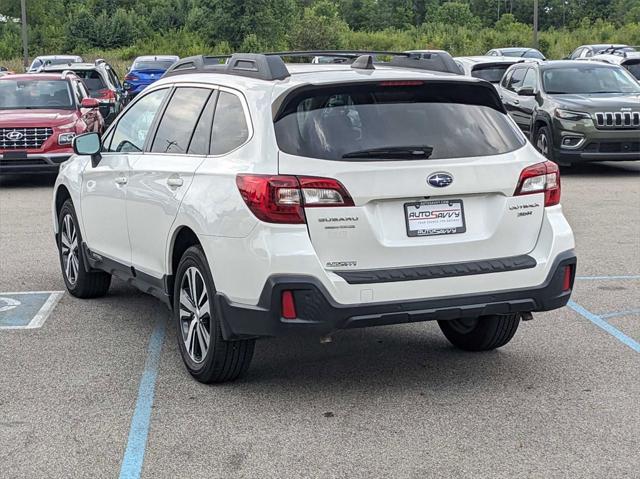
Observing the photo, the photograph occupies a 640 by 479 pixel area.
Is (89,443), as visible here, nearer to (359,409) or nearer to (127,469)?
(127,469)

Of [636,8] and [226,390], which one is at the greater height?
[226,390]

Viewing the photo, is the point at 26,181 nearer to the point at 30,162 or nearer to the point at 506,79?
the point at 30,162

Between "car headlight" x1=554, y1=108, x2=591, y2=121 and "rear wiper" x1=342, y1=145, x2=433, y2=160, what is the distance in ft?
36.7

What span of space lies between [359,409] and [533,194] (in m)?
1.46

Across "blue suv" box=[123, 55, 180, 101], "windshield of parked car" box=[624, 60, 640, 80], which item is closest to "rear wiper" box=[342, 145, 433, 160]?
"windshield of parked car" box=[624, 60, 640, 80]

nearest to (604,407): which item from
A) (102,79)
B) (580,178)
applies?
(580,178)

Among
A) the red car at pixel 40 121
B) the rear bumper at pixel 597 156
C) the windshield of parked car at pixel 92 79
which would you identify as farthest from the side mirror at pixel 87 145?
the windshield of parked car at pixel 92 79

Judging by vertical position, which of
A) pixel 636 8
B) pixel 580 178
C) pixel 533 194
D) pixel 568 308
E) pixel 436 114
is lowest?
pixel 636 8

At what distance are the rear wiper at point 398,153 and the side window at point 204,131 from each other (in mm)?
1064

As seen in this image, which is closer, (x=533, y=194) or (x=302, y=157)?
(x=302, y=157)

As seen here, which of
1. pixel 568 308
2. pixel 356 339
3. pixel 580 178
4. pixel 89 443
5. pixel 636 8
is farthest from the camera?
pixel 636 8

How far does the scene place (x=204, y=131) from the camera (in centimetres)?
632

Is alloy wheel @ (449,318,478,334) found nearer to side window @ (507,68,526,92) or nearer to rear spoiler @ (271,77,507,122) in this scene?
rear spoiler @ (271,77,507,122)

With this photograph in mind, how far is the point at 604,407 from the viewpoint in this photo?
5590 mm
